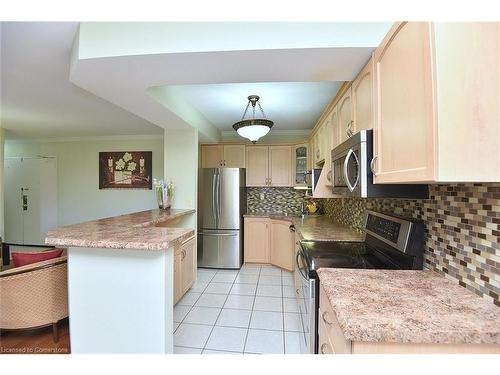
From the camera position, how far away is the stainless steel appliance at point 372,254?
1.36 m

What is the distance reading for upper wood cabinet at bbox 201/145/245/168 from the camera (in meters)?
4.34

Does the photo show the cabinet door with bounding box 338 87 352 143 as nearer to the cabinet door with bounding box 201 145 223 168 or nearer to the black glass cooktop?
the black glass cooktop

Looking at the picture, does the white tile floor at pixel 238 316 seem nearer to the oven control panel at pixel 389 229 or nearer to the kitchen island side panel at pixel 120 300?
the kitchen island side panel at pixel 120 300

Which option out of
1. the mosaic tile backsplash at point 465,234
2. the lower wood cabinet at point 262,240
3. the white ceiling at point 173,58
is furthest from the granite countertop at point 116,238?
the lower wood cabinet at point 262,240

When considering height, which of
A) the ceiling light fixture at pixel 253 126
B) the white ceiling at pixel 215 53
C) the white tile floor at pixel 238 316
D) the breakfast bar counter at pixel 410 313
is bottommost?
the white tile floor at pixel 238 316

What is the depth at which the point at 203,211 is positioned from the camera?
12.9ft

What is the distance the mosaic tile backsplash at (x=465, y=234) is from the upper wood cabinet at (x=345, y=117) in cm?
66

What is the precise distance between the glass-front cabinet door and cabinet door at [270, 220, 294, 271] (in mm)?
810

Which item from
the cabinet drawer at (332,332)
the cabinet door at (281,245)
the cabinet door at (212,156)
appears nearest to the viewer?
the cabinet drawer at (332,332)

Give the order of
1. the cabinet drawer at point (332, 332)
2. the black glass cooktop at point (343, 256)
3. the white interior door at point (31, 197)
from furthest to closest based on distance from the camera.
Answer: the white interior door at point (31, 197), the black glass cooktop at point (343, 256), the cabinet drawer at point (332, 332)

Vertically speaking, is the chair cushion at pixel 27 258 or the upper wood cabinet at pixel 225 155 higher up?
the upper wood cabinet at pixel 225 155

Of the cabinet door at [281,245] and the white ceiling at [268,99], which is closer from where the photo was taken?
the white ceiling at [268,99]
